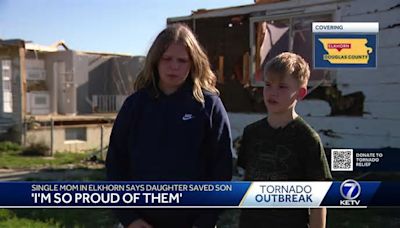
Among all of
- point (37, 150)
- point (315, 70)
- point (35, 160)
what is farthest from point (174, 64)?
point (37, 150)

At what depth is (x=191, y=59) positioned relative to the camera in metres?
2.20

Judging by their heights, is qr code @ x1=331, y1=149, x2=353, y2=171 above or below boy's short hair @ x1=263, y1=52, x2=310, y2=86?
below

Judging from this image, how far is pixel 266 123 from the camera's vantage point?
2264mm

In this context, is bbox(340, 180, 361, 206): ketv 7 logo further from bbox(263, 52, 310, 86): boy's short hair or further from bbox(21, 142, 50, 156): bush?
bbox(21, 142, 50, 156): bush

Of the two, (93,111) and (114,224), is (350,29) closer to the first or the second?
(114,224)

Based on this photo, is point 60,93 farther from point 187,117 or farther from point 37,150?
point 187,117

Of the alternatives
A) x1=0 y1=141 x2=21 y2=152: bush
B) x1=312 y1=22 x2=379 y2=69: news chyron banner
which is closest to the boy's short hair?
x1=312 y1=22 x2=379 y2=69: news chyron banner

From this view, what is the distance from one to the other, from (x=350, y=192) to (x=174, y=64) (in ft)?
A: 4.10

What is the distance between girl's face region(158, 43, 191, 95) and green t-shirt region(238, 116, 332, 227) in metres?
0.40

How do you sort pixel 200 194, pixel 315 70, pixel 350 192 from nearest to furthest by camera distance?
1. pixel 200 194
2. pixel 350 192
3. pixel 315 70

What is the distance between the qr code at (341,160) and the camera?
12.4ft

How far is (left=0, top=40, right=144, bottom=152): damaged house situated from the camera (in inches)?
508

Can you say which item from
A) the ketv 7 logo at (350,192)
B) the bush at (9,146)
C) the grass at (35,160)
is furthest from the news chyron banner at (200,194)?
the bush at (9,146)

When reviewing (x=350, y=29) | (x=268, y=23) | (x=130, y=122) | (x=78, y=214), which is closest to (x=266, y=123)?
(x=130, y=122)
